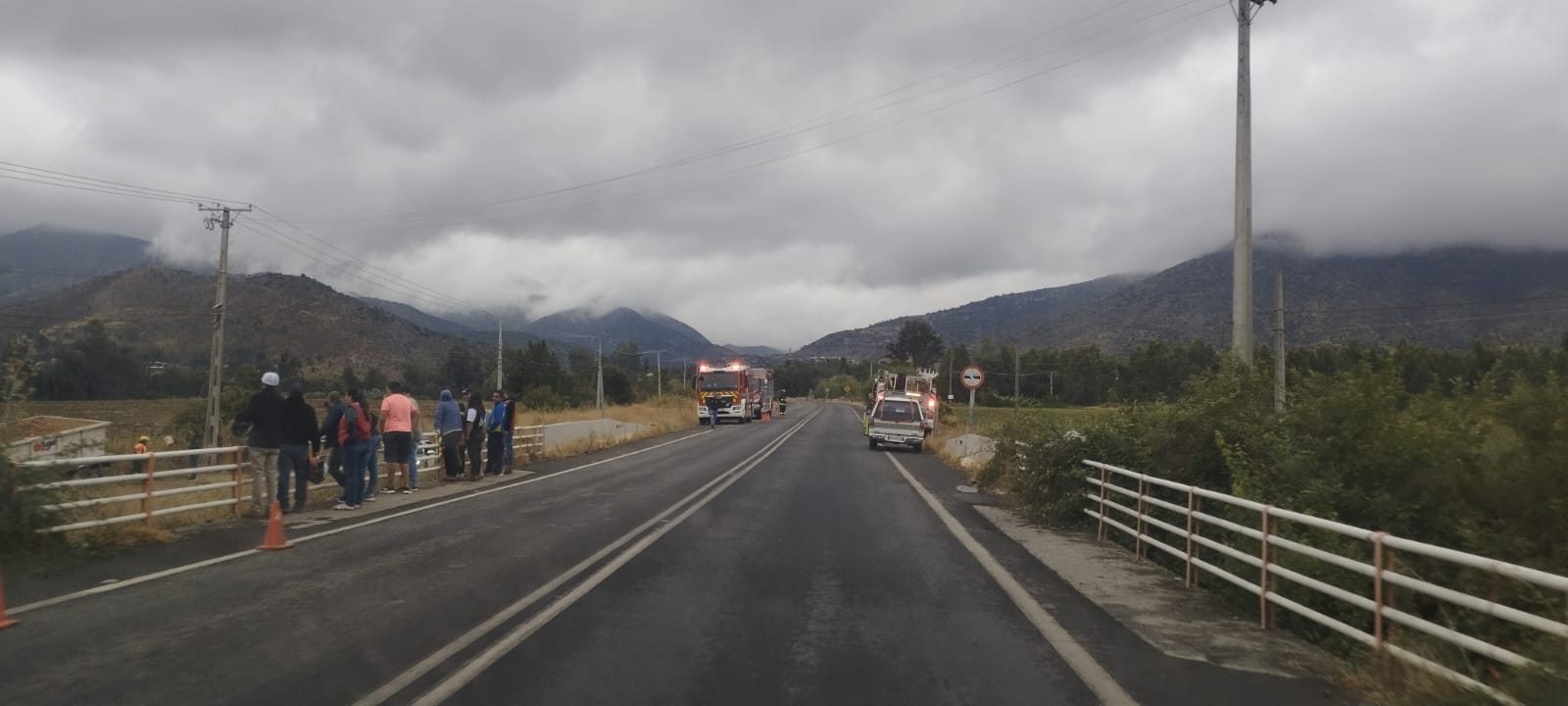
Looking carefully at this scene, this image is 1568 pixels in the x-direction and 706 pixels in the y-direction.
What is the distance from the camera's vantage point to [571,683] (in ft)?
19.3

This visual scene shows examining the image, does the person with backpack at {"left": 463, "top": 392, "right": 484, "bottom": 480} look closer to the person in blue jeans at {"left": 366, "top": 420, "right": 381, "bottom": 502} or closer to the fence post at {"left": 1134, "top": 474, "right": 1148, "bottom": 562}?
the person in blue jeans at {"left": 366, "top": 420, "right": 381, "bottom": 502}

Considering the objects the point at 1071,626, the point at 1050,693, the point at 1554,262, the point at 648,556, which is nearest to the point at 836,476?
the point at 648,556

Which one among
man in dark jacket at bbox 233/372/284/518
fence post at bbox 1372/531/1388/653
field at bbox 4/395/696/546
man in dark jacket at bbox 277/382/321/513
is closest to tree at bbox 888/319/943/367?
field at bbox 4/395/696/546

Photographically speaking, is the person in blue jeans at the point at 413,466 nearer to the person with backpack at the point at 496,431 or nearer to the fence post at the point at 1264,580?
the person with backpack at the point at 496,431

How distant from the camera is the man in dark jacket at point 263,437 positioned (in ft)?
44.2

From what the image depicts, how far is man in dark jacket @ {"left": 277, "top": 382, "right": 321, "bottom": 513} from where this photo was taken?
44.9ft

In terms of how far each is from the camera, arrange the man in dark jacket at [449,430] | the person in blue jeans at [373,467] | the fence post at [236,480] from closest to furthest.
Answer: the fence post at [236,480]
the person in blue jeans at [373,467]
the man in dark jacket at [449,430]

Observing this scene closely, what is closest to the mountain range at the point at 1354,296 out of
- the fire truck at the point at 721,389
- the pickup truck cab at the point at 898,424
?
the pickup truck cab at the point at 898,424

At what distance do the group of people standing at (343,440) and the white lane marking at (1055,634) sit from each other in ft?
29.3

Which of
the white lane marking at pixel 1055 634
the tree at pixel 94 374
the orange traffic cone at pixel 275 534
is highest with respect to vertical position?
the tree at pixel 94 374

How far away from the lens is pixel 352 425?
15031 millimetres

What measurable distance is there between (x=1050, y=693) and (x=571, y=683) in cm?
278

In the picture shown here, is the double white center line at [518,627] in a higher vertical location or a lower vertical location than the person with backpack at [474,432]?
lower

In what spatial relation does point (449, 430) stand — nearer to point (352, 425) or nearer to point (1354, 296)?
point (352, 425)
